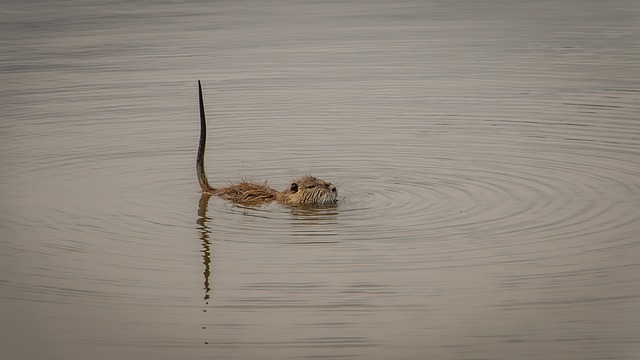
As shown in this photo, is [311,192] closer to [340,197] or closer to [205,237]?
[340,197]

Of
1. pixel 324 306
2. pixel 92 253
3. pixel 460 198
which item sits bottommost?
pixel 324 306

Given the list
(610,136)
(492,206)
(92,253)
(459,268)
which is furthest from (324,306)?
(610,136)

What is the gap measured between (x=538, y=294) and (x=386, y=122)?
635 centimetres

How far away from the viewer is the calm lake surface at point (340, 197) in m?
7.68

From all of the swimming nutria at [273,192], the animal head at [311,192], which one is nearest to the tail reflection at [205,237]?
the swimming nutria at [273,192]

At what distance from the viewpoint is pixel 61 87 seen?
1684cm

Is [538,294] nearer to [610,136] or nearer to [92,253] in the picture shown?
[92,253]

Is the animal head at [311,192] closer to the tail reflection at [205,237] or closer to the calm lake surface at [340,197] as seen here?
the calm lake surface at [340,197]

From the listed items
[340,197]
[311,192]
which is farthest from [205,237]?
[340,197]

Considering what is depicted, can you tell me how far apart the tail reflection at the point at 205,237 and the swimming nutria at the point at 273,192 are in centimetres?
22

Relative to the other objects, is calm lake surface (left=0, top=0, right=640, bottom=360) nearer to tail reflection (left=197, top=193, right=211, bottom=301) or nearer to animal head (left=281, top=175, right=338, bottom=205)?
tail reflection (left=197, top=193, right=211, bottom=301)

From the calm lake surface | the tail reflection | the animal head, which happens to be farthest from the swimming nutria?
the tail reflection

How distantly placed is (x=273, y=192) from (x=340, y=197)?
608 mm

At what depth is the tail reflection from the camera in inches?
345
